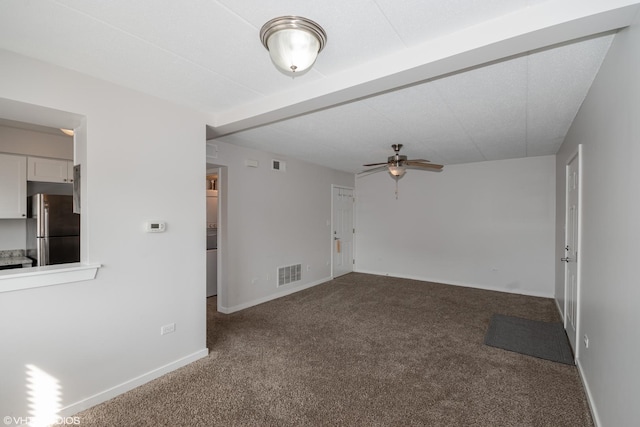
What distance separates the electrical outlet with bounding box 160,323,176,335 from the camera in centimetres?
265

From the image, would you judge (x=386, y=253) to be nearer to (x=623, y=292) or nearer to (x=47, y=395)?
(x=623, y=292)

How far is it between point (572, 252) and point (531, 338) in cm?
105

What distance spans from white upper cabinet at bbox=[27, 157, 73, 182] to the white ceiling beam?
321 centimetres

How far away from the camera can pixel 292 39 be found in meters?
1.54

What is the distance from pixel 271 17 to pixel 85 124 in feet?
5.55

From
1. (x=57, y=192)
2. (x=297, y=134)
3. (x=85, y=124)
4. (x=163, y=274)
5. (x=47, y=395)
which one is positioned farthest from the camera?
(x=57, y=192)

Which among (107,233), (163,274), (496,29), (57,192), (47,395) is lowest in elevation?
(47,395)

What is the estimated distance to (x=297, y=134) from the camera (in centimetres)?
375

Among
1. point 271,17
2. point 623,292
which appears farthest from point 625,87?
point 271,17

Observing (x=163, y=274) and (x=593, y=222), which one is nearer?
(x=593, y=222)

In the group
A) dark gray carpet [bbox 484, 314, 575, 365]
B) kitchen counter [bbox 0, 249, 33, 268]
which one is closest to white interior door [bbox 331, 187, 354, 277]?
dark gray carpet [bbox 484, 314, 575, 365]

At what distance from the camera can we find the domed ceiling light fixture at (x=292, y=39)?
152 centimetres

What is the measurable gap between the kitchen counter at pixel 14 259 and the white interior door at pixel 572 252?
5.93 metres

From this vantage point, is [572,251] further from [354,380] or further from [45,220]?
[45,220]
